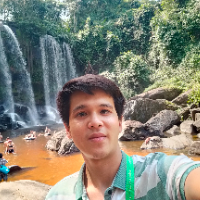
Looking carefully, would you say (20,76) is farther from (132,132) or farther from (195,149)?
(195,149)

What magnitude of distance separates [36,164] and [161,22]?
15277 millimetres

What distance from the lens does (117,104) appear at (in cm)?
116

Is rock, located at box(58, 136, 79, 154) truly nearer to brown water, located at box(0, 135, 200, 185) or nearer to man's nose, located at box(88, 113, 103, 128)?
brown water, located at box(0, 135, 200, 185)

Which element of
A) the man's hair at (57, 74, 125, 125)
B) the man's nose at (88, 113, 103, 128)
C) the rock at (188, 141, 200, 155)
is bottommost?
the rock at (188, 141, 200, 155)

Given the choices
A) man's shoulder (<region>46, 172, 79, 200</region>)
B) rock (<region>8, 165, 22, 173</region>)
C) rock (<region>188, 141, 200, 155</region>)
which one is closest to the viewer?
man's shoulder (<region>46, 172, 79, 200</region>)

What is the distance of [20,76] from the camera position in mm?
18859

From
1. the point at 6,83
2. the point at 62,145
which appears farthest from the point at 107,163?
the point at 6,83

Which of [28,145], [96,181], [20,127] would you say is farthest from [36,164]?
[20,127]

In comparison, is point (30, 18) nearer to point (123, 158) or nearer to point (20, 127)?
point (20, 127)

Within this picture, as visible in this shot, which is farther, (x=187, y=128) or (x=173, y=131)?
(x=173, y=131)

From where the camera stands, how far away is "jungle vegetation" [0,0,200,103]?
648 inches

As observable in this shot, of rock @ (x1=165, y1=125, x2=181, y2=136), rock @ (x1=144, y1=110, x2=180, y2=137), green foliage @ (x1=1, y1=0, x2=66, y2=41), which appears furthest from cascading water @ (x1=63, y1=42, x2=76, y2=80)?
rock @ (x1=165, y1=125, x2=181, y2=136)

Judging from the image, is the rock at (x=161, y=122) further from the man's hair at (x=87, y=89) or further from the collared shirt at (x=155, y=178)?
the collared shirt at (x=155, y=178)

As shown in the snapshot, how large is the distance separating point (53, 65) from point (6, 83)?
488 cm
